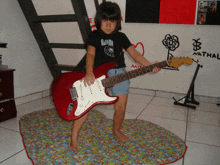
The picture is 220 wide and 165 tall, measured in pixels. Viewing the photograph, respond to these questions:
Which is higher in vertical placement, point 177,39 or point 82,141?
point 177,39

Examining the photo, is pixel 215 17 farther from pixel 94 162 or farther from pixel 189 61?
pixel 94 162

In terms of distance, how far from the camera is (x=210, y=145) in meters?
1.38

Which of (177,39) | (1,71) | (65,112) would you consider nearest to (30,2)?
(1,71)

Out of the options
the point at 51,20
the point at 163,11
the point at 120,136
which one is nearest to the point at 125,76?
the point at 120,136

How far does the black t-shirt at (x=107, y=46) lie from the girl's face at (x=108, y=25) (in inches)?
1.3

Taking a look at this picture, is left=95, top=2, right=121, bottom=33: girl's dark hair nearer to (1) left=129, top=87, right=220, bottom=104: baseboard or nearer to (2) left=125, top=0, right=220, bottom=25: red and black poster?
(2) left=125, top=0, right=220, bottom=25: red and black poster

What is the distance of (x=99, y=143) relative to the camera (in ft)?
4.57

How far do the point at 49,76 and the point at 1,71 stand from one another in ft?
3.35

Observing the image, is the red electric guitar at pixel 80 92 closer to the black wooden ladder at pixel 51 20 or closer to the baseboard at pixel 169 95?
the black wooden ladder at pixel 51 20

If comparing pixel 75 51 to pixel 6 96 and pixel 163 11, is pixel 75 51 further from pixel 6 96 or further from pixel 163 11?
pixel 163 11

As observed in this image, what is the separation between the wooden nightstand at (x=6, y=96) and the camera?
66.1 inches

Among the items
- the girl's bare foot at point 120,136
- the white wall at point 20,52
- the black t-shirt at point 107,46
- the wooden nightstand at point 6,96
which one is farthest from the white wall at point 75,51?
the girl's bare foot at point 120,136

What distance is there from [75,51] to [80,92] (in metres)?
1.46

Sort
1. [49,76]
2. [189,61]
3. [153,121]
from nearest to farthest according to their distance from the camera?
[189,61]
[153,121]
[49,76]
